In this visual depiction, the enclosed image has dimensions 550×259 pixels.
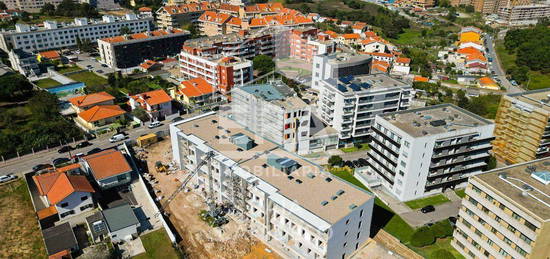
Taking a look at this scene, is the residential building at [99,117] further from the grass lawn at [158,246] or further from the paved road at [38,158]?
the grass lawn at [158,246]

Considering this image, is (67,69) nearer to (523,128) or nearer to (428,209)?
(428,209)

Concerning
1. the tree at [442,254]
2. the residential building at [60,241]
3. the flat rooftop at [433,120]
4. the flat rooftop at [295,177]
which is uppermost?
the flat rooftop at [433,120]

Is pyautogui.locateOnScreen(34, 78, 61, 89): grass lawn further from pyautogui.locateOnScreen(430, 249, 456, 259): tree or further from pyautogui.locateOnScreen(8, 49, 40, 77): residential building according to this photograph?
pyautogui.locateOnScreen(430, 249, 456, 259): tree

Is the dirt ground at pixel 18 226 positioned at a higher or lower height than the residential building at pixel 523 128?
lower

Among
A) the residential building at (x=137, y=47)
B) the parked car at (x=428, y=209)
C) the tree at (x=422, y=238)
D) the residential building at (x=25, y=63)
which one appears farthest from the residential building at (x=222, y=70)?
the tree at (x=422, y=238)

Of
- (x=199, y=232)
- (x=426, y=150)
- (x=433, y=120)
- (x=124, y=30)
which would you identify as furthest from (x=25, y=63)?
(x=426, y=150)

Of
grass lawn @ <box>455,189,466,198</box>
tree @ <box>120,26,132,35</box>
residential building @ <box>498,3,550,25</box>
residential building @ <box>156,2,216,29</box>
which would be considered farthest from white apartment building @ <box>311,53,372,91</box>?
residential building @ <box>498,3,550,25</box>

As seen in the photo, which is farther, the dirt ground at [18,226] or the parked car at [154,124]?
the parked car at [154,124]

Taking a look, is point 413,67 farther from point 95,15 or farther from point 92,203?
point 95,15
